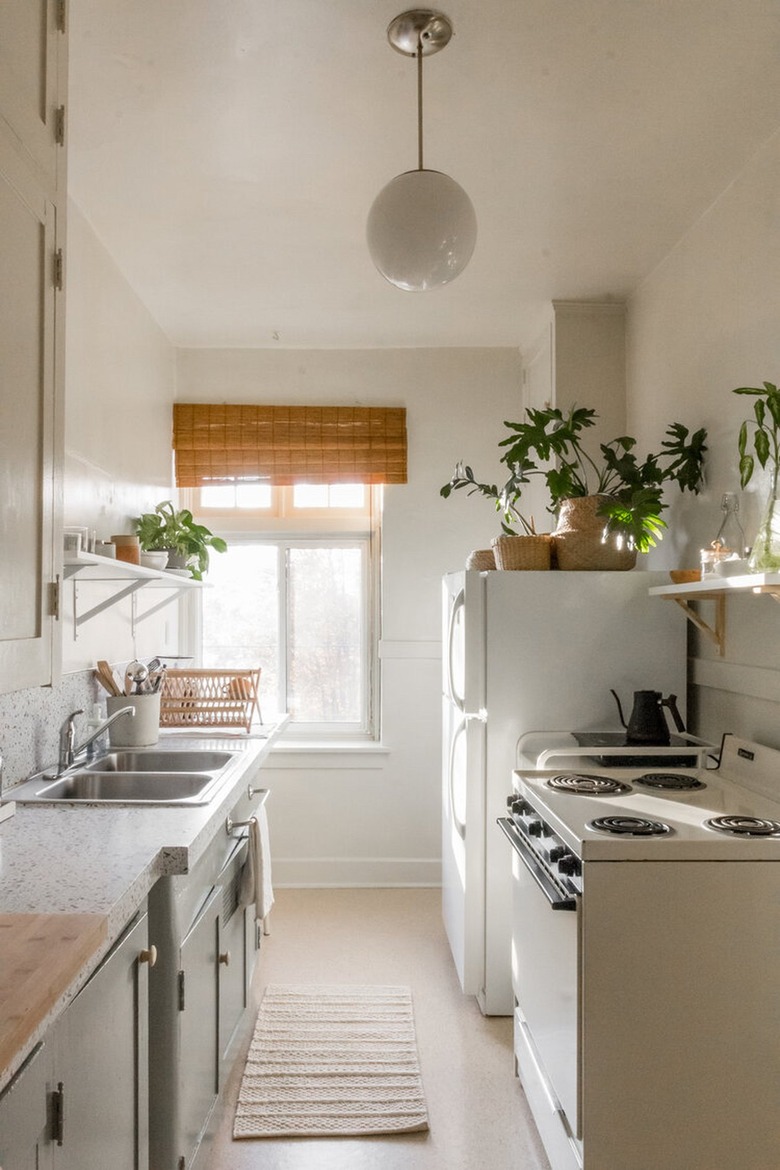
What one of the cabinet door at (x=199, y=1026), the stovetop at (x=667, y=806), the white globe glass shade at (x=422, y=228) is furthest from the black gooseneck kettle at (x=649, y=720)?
the white globe glass shade at (x=422, y=228)

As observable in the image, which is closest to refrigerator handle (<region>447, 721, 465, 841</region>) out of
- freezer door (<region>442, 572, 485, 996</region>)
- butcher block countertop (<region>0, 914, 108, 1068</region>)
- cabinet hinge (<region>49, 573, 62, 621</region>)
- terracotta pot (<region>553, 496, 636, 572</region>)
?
freezer door (<region>442, 572, 485, 996</region>)

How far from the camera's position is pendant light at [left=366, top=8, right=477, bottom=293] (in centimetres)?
201

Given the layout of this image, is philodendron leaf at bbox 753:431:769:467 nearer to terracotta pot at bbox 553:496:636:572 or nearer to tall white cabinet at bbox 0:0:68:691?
terracotta pot at bbox 553:496:636:572

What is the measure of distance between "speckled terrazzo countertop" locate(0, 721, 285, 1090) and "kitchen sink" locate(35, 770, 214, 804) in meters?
0.21

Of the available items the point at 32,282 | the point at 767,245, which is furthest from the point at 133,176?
the point at 767,245

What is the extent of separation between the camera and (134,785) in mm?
2584

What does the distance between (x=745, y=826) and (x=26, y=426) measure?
1.64m

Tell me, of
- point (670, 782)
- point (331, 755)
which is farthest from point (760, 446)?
point (331, 755)

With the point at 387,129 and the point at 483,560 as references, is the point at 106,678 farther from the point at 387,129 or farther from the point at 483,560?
the point at 387,129

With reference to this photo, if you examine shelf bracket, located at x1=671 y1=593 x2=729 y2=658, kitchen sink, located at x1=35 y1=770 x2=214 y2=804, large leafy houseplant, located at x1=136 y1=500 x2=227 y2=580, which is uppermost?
large leafy houseplant, located at x1=136 y1=500 x2=227 y2=580

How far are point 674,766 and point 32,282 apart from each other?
84.5 inches

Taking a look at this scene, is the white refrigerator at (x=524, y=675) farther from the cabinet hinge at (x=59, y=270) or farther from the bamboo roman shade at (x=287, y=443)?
the cabinet hinge at (x=59, y=270)

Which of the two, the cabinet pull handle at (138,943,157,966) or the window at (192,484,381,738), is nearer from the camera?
the cabinet pull handle at (138,943,157,966)

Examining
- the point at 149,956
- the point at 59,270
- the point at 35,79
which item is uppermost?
the point at 35,79
